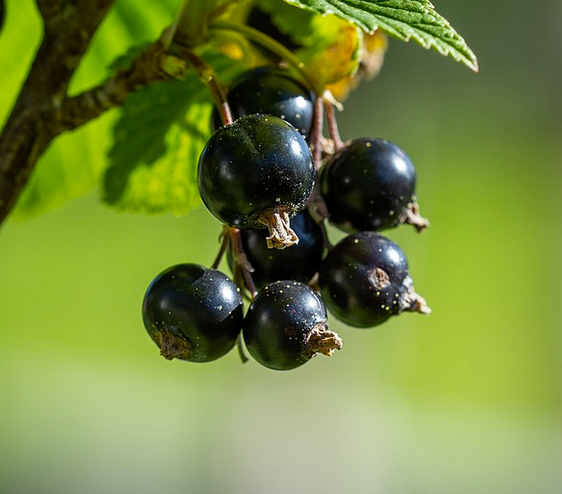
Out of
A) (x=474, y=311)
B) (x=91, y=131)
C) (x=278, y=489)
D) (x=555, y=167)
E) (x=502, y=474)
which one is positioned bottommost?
(x=278, y=489)

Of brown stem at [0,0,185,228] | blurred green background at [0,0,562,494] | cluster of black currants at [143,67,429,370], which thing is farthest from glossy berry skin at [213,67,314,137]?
blurred green background at [0,0,562,494]

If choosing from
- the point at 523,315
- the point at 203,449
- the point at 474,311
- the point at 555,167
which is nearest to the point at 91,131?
the point at 203,449

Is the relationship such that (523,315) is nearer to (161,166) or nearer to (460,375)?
(460,375)

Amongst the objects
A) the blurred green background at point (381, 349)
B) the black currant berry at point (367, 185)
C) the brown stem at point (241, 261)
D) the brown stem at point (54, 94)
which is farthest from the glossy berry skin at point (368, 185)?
the blurred green background at point (381, 349)

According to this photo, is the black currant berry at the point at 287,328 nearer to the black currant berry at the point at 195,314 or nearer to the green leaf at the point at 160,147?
the black currant berry at the point at 195,314

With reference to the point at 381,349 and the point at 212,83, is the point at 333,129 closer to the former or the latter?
the point at 212,83

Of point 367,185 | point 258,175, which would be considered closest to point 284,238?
point 258,175
